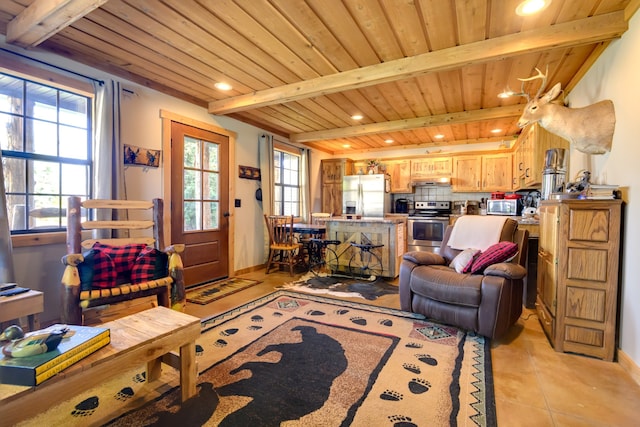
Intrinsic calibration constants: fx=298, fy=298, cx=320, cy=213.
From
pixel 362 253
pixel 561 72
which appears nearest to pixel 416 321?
pixel 362 253

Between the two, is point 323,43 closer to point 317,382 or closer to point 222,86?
point 222,86

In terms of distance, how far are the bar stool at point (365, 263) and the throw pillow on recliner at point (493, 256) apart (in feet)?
5.26

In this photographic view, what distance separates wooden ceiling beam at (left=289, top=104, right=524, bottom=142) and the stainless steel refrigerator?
50.2 inches

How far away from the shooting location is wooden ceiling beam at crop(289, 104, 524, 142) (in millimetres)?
3982

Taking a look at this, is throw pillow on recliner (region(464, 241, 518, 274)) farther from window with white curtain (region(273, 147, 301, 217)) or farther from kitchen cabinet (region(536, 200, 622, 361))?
window with white curtain (region(273, 147, 301, 217))

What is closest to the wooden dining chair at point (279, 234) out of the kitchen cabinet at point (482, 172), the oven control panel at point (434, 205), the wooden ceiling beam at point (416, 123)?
the wooden ceiling beam at point (416, 123)

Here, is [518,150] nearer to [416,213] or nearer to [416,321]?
[416,213]

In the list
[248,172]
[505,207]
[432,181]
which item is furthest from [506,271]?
[432,181]

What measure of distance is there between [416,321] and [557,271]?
1.13m

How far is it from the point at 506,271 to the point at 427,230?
3.37m

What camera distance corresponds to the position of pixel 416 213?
6176 mm

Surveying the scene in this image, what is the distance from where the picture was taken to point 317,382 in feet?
5.68

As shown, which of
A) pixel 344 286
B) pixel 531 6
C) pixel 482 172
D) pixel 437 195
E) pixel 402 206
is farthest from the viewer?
pixel 402 206

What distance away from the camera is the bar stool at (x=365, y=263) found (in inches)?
166
